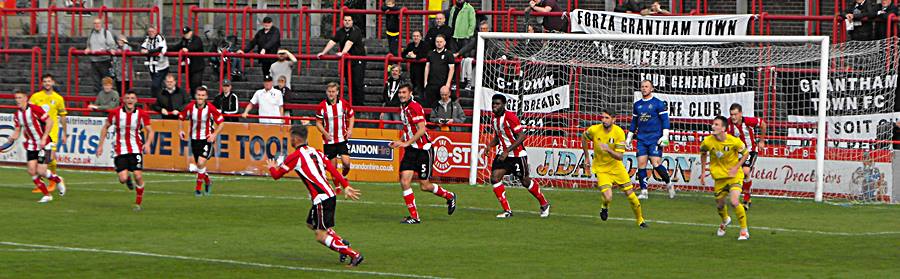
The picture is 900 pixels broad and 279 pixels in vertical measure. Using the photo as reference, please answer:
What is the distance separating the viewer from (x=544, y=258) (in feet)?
55.8

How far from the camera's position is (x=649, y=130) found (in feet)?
84.4

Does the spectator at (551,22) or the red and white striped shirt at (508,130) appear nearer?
the red and white striped shirt at (508,130)

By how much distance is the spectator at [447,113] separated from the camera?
2977cm

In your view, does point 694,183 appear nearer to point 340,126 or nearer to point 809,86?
point 809,86

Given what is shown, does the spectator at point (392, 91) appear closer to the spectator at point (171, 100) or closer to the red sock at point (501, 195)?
the spectator at point (171, 100)

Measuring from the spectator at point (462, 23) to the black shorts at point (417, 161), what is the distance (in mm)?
9925

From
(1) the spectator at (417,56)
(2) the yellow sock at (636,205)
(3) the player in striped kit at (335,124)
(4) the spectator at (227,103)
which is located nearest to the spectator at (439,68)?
(1) the spectator at (417,56)

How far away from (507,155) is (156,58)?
14.3 metres

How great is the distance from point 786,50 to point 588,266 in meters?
14.0

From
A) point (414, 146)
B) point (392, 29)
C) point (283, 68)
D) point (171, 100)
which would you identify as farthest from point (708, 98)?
point (171, 100)

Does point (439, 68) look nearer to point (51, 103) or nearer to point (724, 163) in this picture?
point (51, 103)

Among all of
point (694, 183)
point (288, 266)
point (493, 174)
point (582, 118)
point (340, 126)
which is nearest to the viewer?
point (288, 266)

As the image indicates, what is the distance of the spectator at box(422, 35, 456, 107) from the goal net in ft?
2.56

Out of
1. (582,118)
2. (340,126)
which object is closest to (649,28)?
(582,118)
